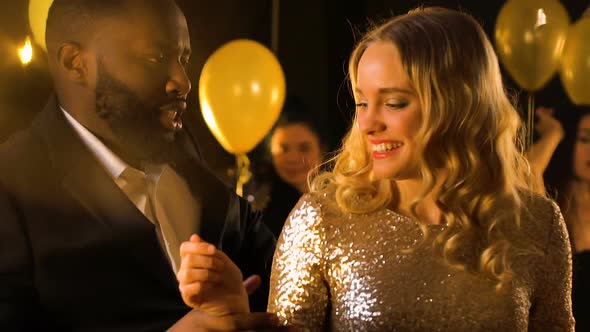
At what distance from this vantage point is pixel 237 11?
1.95 m

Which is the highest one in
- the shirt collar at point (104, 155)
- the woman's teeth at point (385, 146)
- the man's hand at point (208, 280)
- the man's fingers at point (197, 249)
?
the shirt collar at point (104, 155)

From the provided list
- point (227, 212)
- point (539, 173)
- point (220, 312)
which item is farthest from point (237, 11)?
point (539, 173)

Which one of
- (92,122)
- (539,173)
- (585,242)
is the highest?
(92,122)

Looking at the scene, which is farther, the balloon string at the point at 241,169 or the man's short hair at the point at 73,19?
the balloon string at the point at 241,169

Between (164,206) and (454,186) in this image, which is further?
(164,206)

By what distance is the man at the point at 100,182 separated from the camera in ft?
4.37

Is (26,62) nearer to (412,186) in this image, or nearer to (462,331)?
(412,186)

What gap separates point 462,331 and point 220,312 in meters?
0.36

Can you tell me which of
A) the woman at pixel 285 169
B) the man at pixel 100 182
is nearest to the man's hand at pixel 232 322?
the man at pixel 100 182

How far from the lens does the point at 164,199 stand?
4.90 feet

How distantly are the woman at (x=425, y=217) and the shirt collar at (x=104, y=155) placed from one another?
0.97 feet

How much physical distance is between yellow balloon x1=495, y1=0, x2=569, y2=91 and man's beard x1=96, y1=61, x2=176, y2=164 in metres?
1.46

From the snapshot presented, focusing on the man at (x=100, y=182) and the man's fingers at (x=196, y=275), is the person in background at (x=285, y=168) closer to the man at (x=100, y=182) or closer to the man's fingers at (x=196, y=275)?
the man at (x=100, y=182)

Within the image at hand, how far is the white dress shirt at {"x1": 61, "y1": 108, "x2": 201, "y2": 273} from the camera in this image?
56.1 inches
